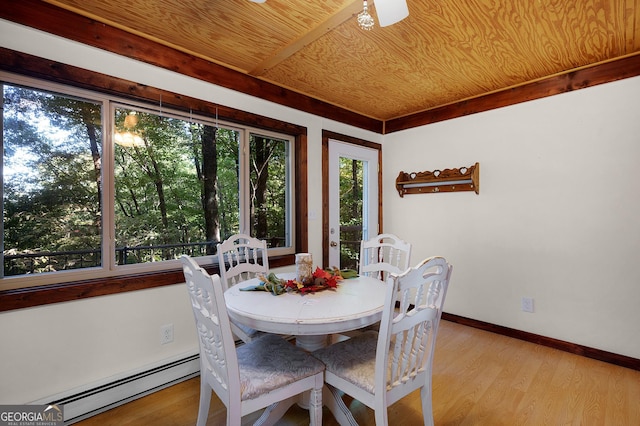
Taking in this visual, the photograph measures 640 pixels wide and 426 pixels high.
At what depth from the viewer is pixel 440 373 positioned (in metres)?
2.20

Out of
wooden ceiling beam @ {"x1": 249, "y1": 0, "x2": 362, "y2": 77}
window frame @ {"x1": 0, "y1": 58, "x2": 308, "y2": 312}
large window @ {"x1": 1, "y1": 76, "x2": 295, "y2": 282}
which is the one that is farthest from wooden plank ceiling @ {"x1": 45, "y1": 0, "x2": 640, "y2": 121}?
large window @ {"x1": 1, "y1": 76, "x2": 295, "y2": 282}

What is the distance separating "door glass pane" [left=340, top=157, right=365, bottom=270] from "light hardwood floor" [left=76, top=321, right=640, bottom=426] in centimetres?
137

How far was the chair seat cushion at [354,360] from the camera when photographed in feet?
4.43

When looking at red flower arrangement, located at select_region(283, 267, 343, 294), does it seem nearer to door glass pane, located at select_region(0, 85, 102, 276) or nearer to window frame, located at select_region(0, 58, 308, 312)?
window frame, located at select_region(0, 58, 308, 312)

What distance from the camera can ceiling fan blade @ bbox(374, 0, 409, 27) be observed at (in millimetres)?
1354

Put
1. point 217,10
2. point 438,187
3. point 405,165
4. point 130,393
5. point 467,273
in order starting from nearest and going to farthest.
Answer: point 217,10
point 130,393
point 467,273
point 438,187
point 405,165

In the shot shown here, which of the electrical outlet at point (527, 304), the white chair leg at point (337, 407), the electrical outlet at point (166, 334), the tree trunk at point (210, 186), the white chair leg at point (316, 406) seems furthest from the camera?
the electrical outlet at point (527, 304)

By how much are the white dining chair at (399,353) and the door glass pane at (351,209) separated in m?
1.92

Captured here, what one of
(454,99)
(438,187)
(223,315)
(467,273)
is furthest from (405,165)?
(223,315)

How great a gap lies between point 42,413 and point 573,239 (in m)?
3.76

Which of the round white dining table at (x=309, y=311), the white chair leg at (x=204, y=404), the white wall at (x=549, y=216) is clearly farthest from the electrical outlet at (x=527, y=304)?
the white chair leg at (x=204, y=404)

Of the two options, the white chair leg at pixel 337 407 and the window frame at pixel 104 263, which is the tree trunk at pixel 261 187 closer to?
the window frame at pixel 104 263

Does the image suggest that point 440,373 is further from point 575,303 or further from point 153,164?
point 153,164

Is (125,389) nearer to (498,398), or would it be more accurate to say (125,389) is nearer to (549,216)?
(498,398)
